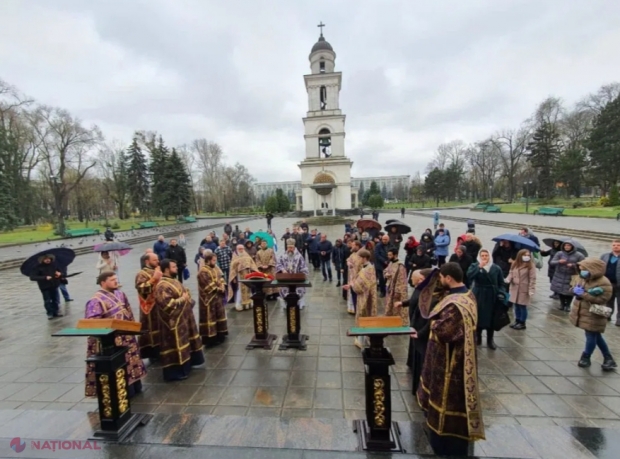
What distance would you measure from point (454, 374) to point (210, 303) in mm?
4132

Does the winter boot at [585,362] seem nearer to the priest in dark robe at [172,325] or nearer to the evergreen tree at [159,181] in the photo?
the priest in dark robe at [172,325]

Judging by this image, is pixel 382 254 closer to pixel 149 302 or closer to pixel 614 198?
pixel 149 302

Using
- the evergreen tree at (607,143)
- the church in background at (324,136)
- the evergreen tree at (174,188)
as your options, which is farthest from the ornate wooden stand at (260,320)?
the evergreen tree at (607,143)

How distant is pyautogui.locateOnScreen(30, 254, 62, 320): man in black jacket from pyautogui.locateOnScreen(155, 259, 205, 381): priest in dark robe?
4.71m

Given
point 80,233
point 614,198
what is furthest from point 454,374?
point 614,198

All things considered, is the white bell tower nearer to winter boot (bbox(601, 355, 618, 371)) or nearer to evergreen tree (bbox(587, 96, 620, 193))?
evergreen tree (bbox(587, 96, 620, 193))

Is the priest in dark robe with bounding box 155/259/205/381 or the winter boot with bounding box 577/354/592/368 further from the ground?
the priest in dark robe with bounding box 155/259/205/381

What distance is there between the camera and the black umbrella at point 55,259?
22.2 feet

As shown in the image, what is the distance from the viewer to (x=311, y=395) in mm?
3867

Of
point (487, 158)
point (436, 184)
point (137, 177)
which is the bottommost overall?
point (436, 184)

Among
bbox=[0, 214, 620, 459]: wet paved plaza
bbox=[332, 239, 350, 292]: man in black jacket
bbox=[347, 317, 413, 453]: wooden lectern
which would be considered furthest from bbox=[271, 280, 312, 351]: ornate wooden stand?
bbox=[332, 239, 350, 292]: man in black jacket

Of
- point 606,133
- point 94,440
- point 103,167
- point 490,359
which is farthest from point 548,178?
point 103,167

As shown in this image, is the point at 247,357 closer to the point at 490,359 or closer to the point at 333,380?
the point at 333,380

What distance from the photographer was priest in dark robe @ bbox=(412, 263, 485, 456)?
267 centimetres
